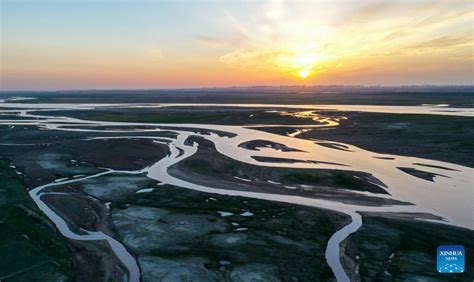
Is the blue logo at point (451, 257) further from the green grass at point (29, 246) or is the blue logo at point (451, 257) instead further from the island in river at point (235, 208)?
the green grass at point (29, 246)

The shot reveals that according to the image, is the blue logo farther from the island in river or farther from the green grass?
the green grass

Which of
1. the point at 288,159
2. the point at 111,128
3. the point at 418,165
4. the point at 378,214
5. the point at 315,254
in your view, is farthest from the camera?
the point at 111,128

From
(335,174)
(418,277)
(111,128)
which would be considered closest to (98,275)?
(418,277)

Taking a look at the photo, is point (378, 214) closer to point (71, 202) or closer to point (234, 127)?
point (71, 202)

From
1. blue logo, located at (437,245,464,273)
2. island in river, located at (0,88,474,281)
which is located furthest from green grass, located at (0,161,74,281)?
blue logo, located at (437,245,464,273)

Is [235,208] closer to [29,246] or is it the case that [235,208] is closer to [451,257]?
[29,246]

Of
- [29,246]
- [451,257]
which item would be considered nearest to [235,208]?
[29,246]

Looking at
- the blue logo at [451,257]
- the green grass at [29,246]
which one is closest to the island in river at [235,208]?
the green grass at [29,246]
